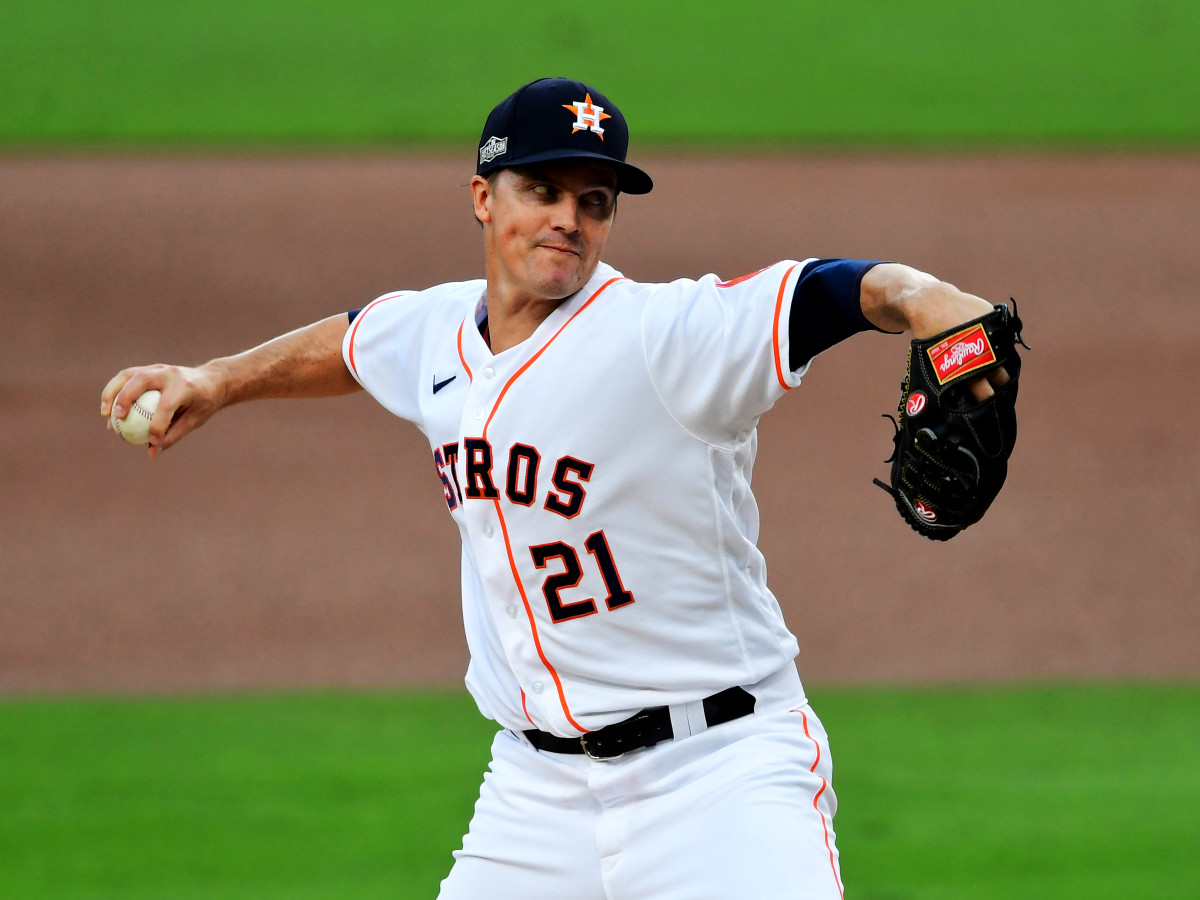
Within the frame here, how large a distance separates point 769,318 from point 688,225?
7506 millimetres

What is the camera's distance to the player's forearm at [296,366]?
3047 millimetres

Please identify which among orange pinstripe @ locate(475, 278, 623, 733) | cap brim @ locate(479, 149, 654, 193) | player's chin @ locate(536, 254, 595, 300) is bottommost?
orange pinstripe @ locate(475, 278, 623, 733)

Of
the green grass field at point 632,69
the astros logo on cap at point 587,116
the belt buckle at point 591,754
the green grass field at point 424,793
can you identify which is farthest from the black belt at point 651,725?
the green grass field at point 632,69

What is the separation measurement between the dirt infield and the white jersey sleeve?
176 inches

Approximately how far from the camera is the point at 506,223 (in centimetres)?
275

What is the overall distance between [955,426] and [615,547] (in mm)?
698

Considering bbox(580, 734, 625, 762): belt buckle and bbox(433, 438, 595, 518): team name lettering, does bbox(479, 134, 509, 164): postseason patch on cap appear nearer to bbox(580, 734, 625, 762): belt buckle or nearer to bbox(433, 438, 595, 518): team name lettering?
bbox(433, 438, 595, 518): team name lettering

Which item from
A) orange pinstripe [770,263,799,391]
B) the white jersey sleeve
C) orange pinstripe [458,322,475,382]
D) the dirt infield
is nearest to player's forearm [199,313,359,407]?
orange pinstripe [458,322,475,382]

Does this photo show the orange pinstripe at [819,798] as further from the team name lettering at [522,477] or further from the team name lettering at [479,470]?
the team name lettering at [479,470]

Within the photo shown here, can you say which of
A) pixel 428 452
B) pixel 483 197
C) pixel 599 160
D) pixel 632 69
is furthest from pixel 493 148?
pixel 632 69

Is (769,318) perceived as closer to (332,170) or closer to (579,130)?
(579,130)

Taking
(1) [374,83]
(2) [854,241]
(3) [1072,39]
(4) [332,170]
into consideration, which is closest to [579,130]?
(2) [854,241]

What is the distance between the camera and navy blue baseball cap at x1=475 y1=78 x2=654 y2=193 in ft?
8.71

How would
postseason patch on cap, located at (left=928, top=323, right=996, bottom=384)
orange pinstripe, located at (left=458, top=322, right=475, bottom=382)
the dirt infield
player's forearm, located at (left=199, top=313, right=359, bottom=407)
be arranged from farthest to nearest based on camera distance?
1. the dirt infield
2. player's forearm, located at (left=199, top=313, right=359, bottom=407)
3. orange pinstripe, located at (left=458, top=322, right=475, bottom=382)
4. postseason patch on cap, located at (left=928, top=323, right=996, bottom=384)
